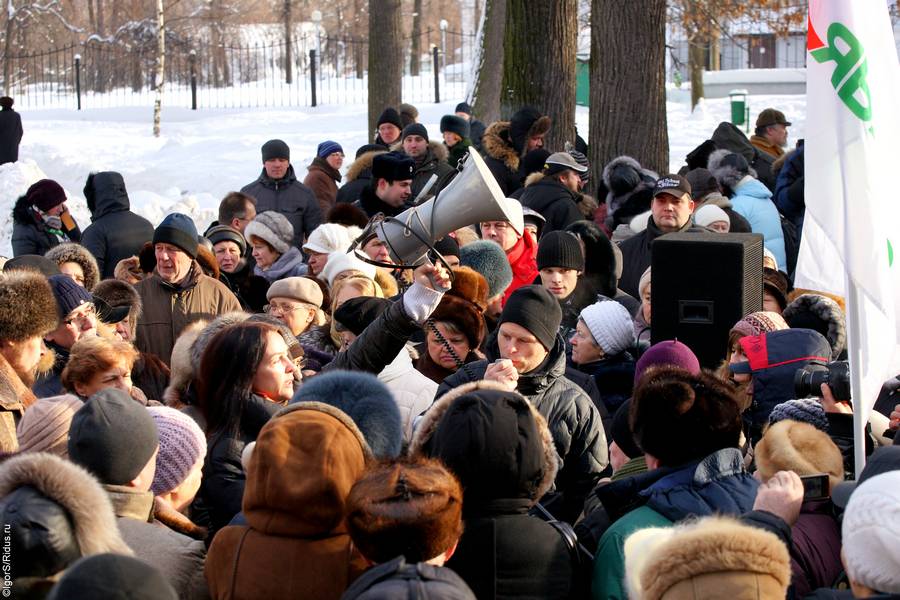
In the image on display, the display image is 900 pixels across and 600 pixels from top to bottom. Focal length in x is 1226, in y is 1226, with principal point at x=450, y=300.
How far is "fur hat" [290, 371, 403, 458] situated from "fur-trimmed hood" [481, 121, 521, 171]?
24.8 feet

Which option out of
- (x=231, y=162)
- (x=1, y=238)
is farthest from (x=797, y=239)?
(x=231, y=162)

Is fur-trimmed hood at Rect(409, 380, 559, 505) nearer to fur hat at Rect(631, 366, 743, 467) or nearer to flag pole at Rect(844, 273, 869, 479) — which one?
fur hat at Rect(631, 366, 743, 467)

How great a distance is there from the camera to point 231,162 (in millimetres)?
20406

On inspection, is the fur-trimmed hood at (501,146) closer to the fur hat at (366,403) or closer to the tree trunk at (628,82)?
the tree trunk at (628,82)

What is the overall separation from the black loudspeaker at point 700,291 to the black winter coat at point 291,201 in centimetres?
481

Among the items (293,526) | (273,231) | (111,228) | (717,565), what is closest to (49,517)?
A: (293,526)

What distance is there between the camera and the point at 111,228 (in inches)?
343

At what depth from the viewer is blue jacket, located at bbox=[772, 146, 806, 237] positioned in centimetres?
1004

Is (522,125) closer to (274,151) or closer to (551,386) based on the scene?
(274,151)

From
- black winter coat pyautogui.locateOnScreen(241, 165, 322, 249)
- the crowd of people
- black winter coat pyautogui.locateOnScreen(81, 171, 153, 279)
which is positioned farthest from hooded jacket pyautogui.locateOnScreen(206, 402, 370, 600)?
black winter coat pyautogui.locateOnScreen(241, 165, 322, 249)

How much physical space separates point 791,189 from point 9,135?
482 inches

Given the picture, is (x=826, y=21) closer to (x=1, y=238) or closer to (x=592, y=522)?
(x=592, y=522)

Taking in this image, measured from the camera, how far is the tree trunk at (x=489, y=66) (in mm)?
16297

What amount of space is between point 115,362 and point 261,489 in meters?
1.85
